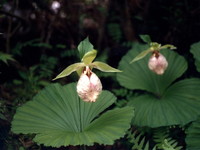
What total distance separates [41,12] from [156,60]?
1.65m

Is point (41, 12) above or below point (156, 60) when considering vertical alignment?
above

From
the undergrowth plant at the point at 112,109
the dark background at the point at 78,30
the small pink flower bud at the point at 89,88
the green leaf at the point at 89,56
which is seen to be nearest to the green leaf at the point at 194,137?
the undergrowth plant at the point at 112,109

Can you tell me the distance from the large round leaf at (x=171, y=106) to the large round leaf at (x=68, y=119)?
31cm

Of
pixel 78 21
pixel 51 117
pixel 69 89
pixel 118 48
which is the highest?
pixel 78 21

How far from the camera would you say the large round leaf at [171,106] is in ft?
7.14

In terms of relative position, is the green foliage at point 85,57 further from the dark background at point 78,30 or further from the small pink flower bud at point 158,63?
the dark background at point 78,30

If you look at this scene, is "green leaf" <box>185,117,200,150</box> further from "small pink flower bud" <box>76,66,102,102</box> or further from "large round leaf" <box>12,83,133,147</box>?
"small pink flower bud" <box>76,66,102,102</box>

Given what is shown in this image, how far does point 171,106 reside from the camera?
89.2 inches

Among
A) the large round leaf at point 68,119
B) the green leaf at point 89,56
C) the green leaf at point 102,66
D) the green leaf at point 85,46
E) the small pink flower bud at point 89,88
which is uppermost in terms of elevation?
the green leaf at point 85,46

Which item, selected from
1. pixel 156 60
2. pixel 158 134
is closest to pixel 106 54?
pixel 156 60

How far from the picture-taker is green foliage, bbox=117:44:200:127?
220 centimetres

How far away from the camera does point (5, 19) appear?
11.7ft

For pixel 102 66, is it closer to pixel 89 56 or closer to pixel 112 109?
pixel 89 56

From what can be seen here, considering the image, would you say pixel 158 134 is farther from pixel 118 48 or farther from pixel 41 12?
pixel 41 12
